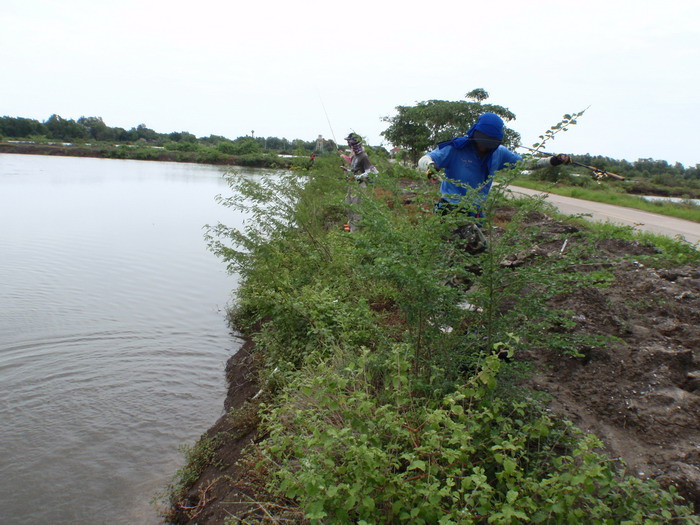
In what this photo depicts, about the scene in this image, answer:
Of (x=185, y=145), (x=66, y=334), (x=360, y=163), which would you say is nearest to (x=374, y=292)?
(x=360, y=163)

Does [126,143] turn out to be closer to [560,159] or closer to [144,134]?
[144,134]

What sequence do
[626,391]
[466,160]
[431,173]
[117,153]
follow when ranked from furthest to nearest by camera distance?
1. [117,153]
2. [466,160]
3. [431,173]
4. [626,391]

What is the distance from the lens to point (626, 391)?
341 centimetres

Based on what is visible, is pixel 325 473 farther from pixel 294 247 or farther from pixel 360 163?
pixel 360 163

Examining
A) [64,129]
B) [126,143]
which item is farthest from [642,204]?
[64,129]

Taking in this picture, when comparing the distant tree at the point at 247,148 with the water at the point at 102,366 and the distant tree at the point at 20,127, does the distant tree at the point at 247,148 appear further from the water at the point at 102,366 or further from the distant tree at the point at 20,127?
the water at the point at 102,366

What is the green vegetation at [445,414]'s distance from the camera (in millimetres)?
2451

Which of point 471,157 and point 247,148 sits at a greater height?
point 247,148

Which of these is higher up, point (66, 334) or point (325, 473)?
point (325, 473)

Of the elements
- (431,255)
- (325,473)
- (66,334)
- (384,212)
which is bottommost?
(66,334)

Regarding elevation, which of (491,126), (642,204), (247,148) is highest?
(247,148)

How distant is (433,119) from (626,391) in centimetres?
2652

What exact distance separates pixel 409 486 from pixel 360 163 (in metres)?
7.56

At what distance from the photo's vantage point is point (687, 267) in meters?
5.59
